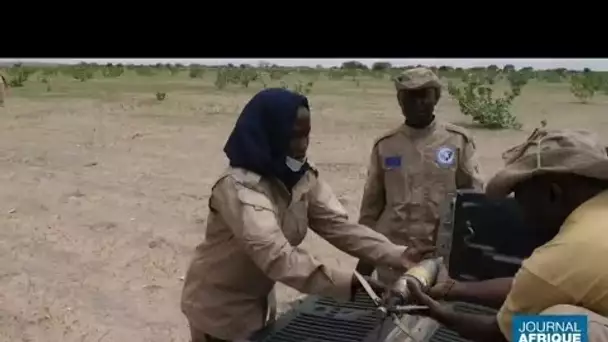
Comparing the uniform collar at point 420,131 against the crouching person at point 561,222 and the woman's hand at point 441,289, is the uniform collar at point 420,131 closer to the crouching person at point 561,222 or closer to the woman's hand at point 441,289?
the woman's hand at point 441,289

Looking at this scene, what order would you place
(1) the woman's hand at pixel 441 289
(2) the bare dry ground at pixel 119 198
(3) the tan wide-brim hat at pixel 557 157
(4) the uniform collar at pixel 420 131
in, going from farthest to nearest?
(2) the bare dry ground at pixel 119 198 → (4) the uniform collar at pixel 420 131 → (1) the woman's hand at pixel 441 289 → (3) the tan wide-brim hat at pixel 557 157

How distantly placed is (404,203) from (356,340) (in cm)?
109

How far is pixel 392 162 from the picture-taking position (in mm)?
3795

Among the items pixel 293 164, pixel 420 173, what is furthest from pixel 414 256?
pixel 420 173

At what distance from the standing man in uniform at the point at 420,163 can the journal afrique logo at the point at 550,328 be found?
204cm

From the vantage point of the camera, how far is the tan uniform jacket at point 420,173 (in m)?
3.74

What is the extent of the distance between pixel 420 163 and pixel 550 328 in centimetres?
218

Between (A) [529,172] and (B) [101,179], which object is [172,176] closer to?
(B) [101,179]

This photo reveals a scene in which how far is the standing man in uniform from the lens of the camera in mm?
3727

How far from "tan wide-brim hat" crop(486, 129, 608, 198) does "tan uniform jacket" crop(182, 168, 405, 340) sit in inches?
31.7

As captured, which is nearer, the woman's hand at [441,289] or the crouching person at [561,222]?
the crouching person at [561,222]

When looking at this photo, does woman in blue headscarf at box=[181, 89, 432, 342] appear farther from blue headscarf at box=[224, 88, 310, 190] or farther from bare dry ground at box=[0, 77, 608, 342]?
bare dry ground at box=[0, 77, 608, 342]

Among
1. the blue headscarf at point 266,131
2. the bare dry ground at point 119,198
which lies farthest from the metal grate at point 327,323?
the bare dry ground at point 119,198

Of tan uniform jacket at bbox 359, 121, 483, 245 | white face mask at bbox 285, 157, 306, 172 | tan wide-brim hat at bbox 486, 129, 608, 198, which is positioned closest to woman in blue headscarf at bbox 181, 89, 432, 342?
white face mask at bbox 285, 157, 306, 172
